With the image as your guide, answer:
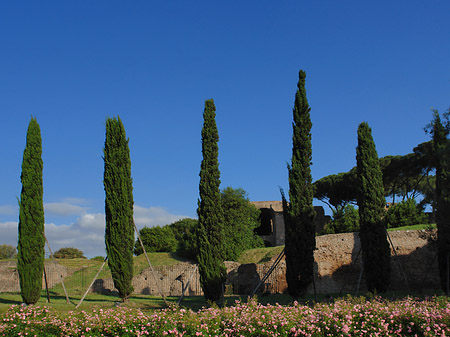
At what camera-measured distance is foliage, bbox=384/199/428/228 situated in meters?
35.5

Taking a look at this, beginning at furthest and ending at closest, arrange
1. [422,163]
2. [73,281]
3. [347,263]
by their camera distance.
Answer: [422,163] → [73,281] → [347,263]

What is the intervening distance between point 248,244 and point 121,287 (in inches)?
981

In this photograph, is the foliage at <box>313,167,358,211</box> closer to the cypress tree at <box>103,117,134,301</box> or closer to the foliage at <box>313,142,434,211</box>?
the foliage at <box>313,142,434,211</box>

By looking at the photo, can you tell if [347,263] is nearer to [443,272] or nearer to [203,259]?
[443,272]

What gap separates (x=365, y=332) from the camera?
8.86 metres

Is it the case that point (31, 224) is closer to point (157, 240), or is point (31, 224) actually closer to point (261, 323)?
point (261, 323)

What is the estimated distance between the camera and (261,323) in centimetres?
927

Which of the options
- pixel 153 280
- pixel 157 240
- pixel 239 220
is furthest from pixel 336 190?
pixel 153 280


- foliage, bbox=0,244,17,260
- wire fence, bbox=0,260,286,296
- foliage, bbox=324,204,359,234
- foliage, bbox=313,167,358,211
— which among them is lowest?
wire fence, bbox=0,260,286,296

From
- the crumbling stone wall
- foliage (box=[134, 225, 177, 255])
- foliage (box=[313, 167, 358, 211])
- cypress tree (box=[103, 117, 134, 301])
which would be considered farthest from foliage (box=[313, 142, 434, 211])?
cypress tree (box=[103, 117, 134, 301])

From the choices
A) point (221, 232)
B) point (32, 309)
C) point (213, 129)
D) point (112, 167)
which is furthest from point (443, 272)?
point (32, 309)

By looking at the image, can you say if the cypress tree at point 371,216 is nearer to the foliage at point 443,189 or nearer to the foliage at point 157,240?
the foliage at point 443,189

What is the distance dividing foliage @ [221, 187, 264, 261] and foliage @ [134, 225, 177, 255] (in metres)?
6.05

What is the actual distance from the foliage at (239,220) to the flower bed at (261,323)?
26863mm
